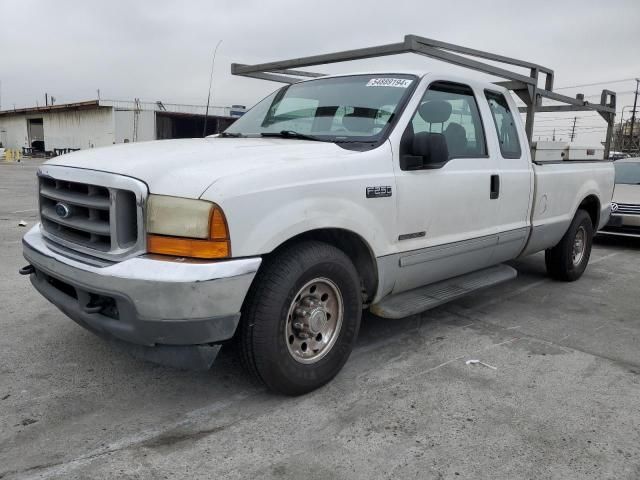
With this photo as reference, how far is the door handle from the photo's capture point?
4.19m

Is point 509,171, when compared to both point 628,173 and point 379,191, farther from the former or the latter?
point 628,173

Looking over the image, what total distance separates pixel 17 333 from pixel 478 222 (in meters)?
3.52

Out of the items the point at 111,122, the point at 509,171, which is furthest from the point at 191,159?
the point at 111,122

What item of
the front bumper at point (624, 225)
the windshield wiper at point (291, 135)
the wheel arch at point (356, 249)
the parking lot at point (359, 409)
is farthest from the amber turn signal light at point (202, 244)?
the front bumper at point (624, 225)

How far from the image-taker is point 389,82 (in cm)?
380

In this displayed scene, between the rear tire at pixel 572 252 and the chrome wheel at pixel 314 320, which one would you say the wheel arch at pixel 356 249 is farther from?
the rear tire at pixel 572 252

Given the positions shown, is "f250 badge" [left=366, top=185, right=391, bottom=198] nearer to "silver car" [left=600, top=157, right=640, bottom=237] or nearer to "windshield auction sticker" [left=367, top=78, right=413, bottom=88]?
"windshield auction sticker" [left=367, top=78, right=413, bottom=88]

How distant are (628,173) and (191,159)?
8642 mm

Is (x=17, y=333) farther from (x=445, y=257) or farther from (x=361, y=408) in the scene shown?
(x=445, y=257)

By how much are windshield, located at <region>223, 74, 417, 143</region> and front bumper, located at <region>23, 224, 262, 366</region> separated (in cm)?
139

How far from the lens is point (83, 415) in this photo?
283 centimetres

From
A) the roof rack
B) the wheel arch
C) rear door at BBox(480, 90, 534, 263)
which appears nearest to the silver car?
the roof rack

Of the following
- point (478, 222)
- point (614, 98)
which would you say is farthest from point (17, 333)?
point (614, 98)

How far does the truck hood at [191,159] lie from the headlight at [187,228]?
0.18 feet
